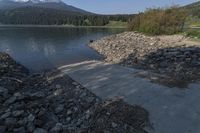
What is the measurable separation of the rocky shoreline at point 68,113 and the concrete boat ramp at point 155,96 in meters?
0.60

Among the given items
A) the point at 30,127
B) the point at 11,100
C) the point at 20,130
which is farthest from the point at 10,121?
the point at 11,100

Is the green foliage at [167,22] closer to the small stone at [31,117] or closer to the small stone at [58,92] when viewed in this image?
the small stone at [58,92]

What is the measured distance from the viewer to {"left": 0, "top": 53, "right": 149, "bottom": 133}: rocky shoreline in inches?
437

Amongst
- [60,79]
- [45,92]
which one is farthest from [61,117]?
[60,79]

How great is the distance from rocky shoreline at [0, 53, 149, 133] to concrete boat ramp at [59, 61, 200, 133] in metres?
0.60

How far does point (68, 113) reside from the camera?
43.0 feet

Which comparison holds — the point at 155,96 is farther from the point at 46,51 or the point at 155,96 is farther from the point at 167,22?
the point at 167,22

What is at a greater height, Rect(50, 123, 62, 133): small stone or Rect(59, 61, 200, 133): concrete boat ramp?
Rect(59, 61, 200, 133): concrete boat ramp

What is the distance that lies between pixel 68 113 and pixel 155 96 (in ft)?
14.8

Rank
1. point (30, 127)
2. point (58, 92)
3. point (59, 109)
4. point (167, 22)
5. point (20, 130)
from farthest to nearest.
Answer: point (167, 22), point (58, 92), point (59, 109), point (30, 127), point (20, 130)

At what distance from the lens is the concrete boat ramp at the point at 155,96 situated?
36.2 ft

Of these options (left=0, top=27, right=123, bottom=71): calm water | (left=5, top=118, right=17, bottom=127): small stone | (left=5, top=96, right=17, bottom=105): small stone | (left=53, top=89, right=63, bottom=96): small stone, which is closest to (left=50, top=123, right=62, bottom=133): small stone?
(left=5, top=118, right=17, bottom=127): small stone

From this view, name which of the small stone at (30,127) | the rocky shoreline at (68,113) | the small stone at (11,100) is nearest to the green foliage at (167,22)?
the rocky shoreline at (68,113)

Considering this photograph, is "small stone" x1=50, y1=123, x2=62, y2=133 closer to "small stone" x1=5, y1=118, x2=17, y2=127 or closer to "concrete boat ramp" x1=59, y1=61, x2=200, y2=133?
"small stone" x1=5, y1=118, x2=17, y2=127
